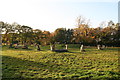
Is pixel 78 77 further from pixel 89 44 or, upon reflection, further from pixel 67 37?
pixel 67 37

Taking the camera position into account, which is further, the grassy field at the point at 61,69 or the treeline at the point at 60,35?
the treeline at the point at 60,35

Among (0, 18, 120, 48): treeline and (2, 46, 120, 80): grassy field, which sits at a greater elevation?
(0, 18, 120, 48): treeline

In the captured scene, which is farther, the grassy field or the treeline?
the treeline

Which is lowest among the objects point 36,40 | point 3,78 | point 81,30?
point 3,78

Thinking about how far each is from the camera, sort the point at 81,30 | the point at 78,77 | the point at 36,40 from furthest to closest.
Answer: the point at 36,40
the point at 81,30
the point at 78,77

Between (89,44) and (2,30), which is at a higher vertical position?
(2,30)

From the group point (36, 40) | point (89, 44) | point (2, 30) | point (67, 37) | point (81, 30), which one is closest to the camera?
point (81, 30)

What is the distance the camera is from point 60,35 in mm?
53344

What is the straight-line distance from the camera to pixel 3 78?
7844 mm

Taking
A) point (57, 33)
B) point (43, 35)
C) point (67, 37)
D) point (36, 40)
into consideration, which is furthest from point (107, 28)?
point (36, 40)

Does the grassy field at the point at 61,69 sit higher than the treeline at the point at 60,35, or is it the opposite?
the treeline at the point at 60,35

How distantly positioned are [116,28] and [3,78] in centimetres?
5567

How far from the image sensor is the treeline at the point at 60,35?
1535 inches

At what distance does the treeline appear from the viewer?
38994 millimetres
